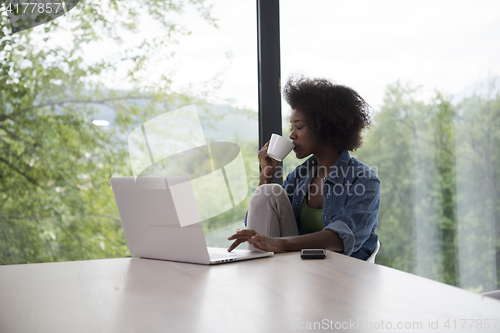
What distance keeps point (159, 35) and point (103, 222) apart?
1031 mm

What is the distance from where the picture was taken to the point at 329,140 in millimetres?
1842

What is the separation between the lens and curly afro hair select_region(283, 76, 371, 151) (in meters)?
1.83

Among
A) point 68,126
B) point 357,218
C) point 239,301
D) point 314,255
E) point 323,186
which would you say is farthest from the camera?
point 68,126

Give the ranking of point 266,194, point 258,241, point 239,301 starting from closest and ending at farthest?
point 239,301 < point 258,241 < point 266,194

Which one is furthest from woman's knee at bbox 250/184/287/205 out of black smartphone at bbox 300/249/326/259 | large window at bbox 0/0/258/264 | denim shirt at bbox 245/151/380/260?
large window at bbox 0/0/258/264

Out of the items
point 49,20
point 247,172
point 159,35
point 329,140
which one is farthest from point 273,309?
point 49,20

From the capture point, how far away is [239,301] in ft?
2.24

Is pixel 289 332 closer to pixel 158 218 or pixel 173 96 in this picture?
pixel 158 218
